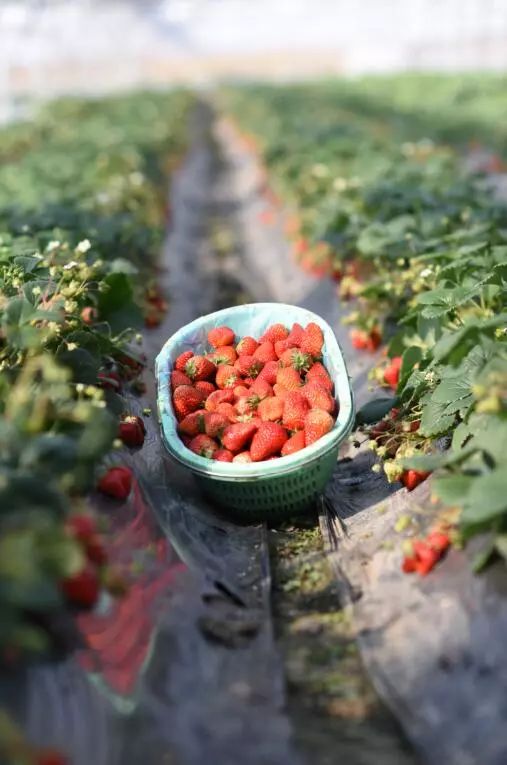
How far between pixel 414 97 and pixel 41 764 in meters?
18.0

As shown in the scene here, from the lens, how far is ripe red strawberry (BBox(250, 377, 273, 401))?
11.2 feet

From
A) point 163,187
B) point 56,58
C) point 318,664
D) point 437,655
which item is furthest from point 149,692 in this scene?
point 56,58

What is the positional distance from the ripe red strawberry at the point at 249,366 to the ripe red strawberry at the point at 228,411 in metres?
0.26

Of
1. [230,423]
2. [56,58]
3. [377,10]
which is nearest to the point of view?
[230,423]

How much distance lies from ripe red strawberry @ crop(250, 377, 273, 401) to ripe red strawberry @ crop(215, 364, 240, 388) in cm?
13

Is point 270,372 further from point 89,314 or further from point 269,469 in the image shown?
point 89,314

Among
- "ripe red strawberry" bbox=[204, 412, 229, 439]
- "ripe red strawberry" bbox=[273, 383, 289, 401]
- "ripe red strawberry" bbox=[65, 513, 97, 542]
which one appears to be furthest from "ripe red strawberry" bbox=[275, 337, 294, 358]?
"ripe red strawberry" bbox=[65, 513, 97, 542]

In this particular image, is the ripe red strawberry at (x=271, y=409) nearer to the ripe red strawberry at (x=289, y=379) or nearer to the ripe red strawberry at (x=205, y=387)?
the ripe red strawberry at (x=289, y=379)

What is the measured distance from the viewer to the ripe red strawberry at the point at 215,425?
3.34 metres

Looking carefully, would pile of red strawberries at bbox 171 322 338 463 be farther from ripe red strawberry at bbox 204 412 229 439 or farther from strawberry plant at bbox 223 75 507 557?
strawberry plant at bbox 223 75 507 557

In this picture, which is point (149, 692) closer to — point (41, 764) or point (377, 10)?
point (41, 764)

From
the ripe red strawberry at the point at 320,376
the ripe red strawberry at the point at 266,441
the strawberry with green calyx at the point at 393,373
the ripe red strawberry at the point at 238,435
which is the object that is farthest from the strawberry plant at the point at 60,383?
the strawberry with green calyx at the point at 393,373

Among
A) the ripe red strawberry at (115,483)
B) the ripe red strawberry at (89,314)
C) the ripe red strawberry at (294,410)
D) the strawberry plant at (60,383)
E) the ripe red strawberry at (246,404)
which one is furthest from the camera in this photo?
the ripe red strawberry at (89,314)

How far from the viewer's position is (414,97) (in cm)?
1794
